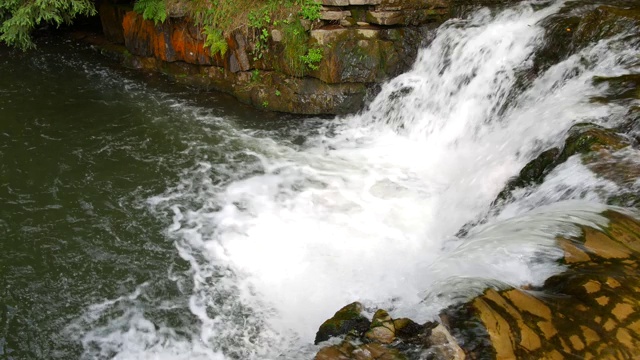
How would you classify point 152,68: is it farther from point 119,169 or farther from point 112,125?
point 119,169

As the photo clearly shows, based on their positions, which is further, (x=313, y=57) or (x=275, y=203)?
(x=313, y=57)

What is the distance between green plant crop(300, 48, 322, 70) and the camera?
8320 mm

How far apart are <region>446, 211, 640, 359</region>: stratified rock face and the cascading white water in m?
0.21

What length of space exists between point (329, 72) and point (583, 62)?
3.74 meters

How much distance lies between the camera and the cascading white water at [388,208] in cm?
438

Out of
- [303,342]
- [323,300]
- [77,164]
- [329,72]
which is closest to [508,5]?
[329,72]

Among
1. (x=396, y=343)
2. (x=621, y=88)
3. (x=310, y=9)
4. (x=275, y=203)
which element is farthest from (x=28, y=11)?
(x=621, y=88)

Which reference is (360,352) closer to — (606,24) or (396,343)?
(396,343)

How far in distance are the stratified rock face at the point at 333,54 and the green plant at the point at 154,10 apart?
16 cm

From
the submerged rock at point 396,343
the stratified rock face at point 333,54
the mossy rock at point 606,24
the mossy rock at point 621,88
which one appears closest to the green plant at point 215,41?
the stratified rock face at point 333,54

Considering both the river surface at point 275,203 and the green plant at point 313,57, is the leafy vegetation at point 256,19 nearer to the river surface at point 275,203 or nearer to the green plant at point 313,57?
the green plant at point 313,57

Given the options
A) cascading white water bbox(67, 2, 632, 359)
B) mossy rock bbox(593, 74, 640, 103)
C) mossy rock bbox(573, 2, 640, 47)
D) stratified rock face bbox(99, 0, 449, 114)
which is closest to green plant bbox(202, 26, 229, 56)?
stratified rock face bbox(99, 0, 449, 114)

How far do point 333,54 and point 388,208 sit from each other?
318cm

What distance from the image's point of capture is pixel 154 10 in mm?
9266
